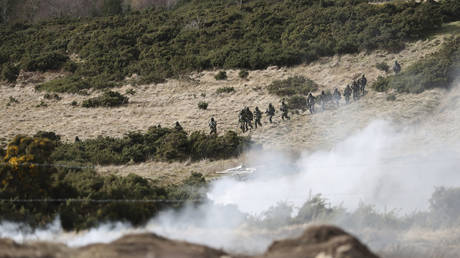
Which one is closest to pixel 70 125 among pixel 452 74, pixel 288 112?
pixel 288 112

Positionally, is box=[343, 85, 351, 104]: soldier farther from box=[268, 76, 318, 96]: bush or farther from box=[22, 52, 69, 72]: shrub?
box=[22, 52, 69, 72]: shrub

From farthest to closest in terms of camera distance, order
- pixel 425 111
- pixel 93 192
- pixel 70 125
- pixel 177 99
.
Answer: pixel 177 99
pixel 70 125
pixel 425 111
pixel 93 192

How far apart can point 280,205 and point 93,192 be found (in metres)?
6.89

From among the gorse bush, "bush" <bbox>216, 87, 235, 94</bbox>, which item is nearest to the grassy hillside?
"bush" <bbox>216, 87, 235, 94</bbox>

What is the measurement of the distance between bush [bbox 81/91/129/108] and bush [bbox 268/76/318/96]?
1198cm

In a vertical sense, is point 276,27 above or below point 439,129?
above

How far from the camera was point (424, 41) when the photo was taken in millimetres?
41531

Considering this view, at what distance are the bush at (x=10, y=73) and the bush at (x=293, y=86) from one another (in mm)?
28008

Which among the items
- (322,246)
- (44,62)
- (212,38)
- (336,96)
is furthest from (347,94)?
(44,62)

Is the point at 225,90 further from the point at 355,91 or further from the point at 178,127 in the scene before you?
the point at 355,91

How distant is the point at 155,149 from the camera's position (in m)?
29.0

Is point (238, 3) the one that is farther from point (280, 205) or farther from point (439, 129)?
point (280, 205)

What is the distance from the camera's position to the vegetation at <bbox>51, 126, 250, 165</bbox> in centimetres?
A: 2759

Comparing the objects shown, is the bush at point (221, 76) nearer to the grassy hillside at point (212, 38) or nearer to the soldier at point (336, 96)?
the grassy hillside at point (212, 38)
